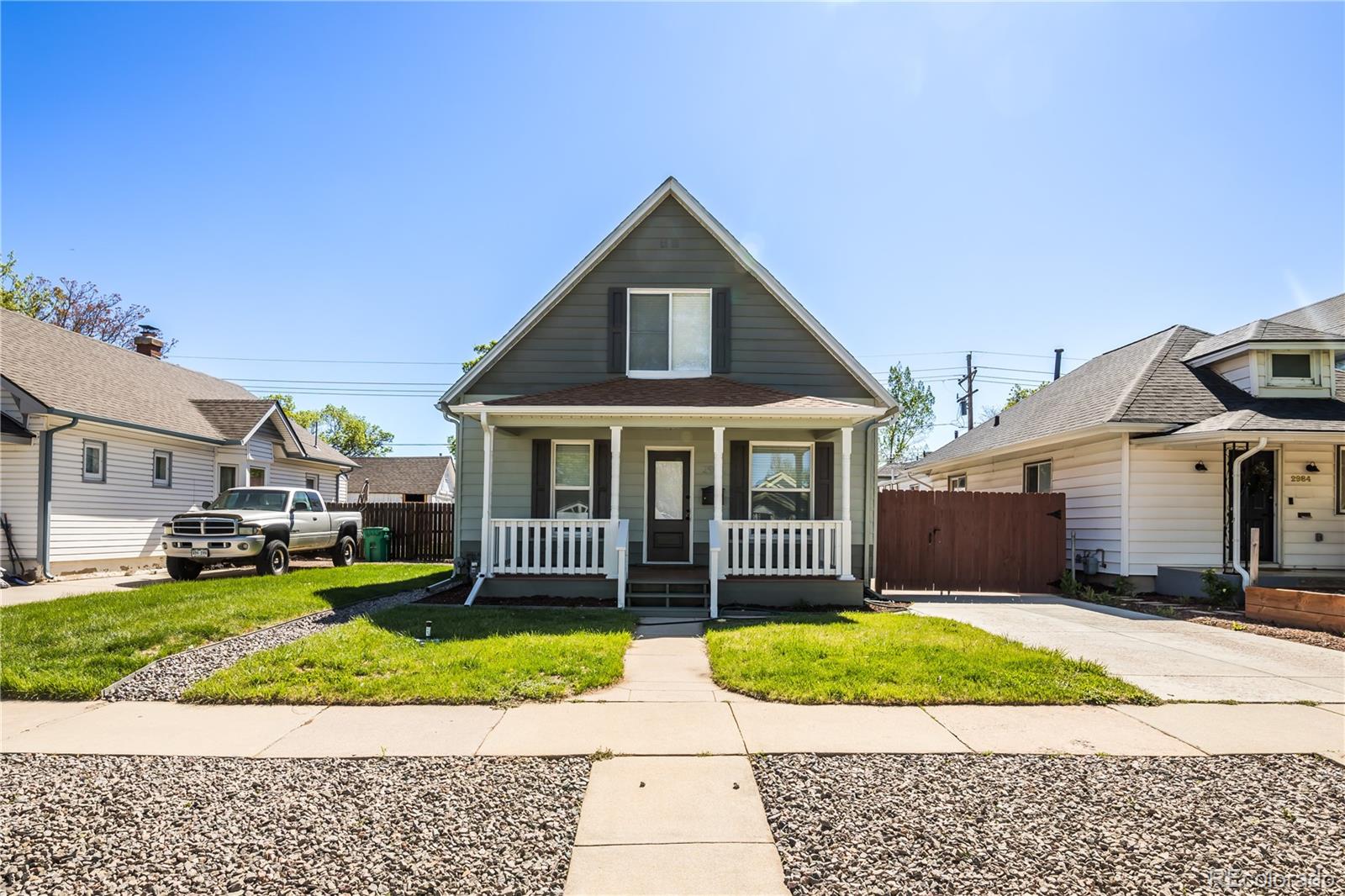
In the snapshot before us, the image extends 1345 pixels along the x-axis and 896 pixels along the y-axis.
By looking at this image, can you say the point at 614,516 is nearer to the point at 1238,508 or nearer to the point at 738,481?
the point at 738,481

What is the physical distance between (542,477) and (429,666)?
6279 millimetres

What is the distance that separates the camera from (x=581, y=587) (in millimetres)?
10578

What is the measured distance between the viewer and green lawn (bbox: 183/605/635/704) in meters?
5.49

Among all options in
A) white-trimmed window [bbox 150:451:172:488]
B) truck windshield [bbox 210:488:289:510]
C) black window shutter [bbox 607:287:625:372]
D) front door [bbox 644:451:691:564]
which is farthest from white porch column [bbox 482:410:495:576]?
white-trimmed window [bbox 150:451:172:488]

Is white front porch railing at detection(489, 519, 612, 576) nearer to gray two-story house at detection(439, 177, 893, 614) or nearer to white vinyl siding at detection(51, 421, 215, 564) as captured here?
gray two-story house at detection(439, 177, 893, 614)

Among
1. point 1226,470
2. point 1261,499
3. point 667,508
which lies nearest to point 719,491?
point 667,508

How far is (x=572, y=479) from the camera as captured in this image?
12562mm

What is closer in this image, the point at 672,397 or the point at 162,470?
the point at 672,397

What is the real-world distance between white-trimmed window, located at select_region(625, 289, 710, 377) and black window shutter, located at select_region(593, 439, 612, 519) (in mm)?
1455

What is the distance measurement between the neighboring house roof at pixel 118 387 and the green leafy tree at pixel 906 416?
1365 inches

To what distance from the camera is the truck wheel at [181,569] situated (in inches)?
536

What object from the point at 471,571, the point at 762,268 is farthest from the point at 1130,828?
the point at 471,571

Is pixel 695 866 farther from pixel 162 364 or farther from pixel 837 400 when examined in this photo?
pixel 162 364

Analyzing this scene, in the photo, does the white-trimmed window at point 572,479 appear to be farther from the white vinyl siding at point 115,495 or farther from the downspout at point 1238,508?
the downspout at point 1238,508
